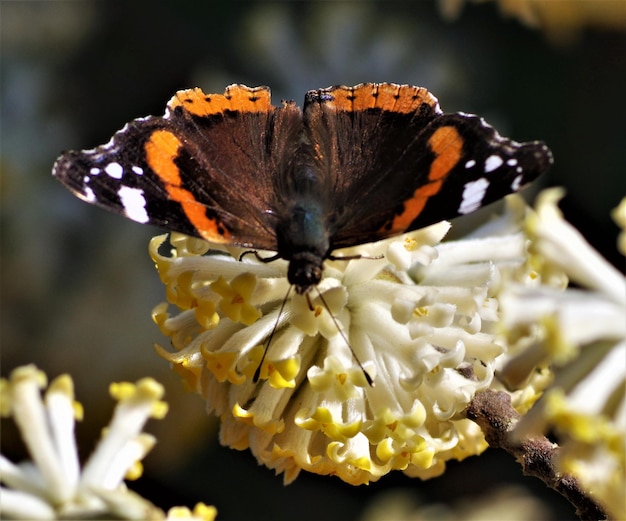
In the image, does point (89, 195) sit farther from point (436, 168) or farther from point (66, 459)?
point (436, 168)

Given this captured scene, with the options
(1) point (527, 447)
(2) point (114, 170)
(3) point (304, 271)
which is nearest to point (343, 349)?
(3) point (304, 271)

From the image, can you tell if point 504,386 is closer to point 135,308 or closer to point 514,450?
point 514,450

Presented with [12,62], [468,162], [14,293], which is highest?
[12,62]

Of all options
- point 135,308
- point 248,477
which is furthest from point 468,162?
point 135,308

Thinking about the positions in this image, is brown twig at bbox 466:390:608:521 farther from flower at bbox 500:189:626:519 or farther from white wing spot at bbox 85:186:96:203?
white wing spot at bbox 85:186:96:203

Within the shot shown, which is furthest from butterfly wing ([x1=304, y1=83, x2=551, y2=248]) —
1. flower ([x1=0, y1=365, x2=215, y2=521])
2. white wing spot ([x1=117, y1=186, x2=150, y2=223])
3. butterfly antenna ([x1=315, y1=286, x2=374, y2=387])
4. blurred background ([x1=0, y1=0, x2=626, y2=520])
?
blurred background ([x1=0, y1=0, x2=626, y2=520])
